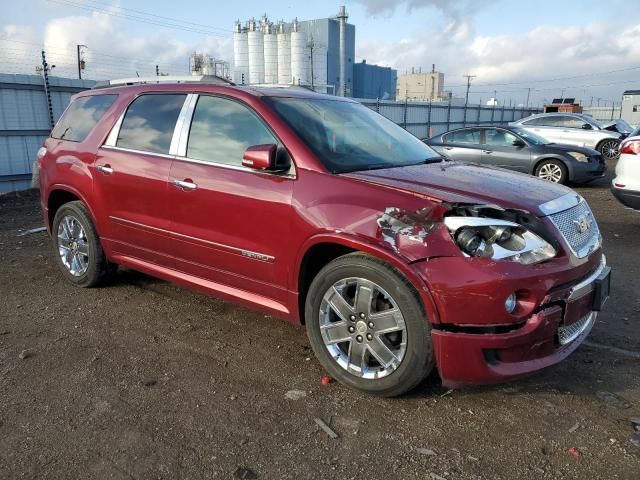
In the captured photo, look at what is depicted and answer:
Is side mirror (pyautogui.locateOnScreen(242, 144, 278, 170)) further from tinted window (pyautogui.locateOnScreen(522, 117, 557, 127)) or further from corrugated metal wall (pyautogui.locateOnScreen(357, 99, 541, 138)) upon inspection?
corrugated metal wall (pyautogui.locateOnScreen(357, 99, 541, 138))

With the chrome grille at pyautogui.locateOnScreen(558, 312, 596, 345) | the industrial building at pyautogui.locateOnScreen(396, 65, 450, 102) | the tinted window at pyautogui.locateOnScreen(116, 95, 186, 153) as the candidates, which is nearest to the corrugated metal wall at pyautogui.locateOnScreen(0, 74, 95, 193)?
the tinted window at pyautogui.locateOnScreen(116, 95, 186, 153)

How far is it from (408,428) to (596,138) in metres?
16.8

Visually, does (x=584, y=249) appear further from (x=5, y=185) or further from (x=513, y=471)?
(x=5, y=185)

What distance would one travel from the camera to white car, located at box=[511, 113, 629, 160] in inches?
661

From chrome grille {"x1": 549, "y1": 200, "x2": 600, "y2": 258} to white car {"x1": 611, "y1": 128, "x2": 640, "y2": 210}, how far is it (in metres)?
4.07

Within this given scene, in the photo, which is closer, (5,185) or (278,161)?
(278,161)

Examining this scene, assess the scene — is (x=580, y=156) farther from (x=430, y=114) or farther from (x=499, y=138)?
(x=430, y=114)

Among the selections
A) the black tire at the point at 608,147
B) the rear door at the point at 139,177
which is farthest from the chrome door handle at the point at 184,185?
the black tire at the point at 608,147

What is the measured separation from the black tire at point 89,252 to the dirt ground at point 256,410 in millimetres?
553

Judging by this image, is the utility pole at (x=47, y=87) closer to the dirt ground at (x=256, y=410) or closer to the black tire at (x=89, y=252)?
the black tire at (x=89, y=252)

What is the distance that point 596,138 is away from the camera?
16875 mm

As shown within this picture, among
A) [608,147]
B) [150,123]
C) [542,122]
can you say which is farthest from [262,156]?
[608,147]

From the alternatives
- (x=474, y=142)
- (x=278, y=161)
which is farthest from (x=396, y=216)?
(x=474, y=142)

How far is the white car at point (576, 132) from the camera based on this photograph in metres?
16.8
